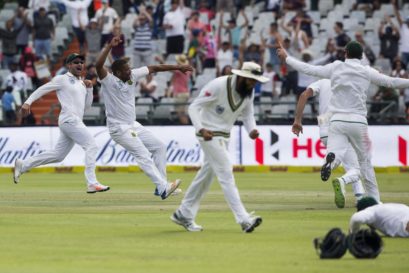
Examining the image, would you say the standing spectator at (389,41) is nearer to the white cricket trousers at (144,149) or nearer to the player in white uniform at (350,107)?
the white cricket trousers at (144,149)

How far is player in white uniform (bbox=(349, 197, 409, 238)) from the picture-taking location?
12977 millimetres

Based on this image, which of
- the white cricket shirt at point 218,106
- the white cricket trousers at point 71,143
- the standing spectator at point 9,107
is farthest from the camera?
the standing spectator at point 9,107

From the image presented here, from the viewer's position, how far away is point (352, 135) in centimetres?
1750

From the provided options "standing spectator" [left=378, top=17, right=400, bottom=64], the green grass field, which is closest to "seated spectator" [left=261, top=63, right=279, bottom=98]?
"standing spectator" [left=378, top=17, right=400, bottom=64]

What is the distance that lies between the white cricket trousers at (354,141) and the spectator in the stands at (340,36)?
1515 cm

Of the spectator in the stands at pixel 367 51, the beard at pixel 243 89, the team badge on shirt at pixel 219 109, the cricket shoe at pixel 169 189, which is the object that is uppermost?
the beard at pixel 243 89

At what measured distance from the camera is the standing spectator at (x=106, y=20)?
35.0m

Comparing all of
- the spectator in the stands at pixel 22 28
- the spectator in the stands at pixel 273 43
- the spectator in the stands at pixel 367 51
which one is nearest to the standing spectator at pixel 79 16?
the spectator in the stands at pixel 22 28

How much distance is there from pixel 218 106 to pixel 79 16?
2138 cm

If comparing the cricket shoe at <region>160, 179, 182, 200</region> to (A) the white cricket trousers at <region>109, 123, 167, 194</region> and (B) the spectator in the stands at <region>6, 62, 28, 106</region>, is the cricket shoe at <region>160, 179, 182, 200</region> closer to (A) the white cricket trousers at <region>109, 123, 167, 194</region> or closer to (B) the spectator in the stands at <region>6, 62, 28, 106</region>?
(A) the white cricket trousers at <region>109, 123, 167, 194</region>

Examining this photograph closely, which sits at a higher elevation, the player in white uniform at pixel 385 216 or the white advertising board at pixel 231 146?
the player in white uniform at pixel 385 216

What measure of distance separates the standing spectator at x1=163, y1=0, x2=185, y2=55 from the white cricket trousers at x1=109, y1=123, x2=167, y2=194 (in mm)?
13980

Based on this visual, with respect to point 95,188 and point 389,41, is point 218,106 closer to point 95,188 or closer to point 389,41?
point 95,188

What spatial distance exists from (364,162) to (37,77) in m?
18.1
